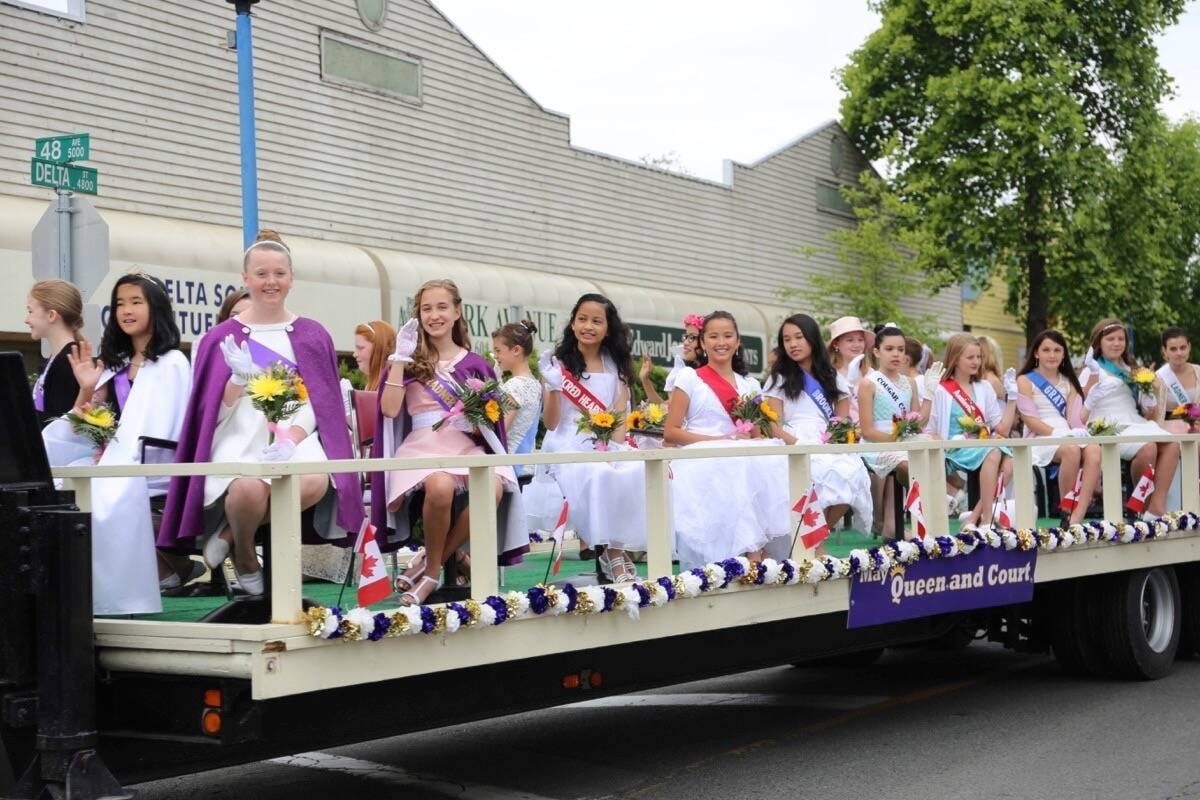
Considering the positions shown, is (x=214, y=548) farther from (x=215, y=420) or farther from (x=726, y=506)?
(x=726, y=506)

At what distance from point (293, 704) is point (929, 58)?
2986 centimetres

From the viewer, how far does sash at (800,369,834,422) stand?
8461mm

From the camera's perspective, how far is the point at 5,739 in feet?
14.5

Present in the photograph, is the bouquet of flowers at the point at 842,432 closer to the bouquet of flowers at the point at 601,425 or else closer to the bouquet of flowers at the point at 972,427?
the bouquet of flowers at the point at 601,425

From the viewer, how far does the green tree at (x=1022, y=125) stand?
99.0 feet

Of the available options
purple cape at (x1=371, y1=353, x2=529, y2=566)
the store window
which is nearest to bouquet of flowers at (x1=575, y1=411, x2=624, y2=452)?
purple cape at (x1=371, y1=353, x2=529, y2=566)

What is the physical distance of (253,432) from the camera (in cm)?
550

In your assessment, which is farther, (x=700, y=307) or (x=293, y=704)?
(x=700, y=307)

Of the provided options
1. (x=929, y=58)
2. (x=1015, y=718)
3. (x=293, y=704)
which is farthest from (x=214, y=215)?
(x=929, y=58)

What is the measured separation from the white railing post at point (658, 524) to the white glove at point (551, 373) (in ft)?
6.22

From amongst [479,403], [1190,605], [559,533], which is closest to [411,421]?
[479,403]

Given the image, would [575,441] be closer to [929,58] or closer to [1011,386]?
[1011,386]

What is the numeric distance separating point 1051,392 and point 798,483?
174 inches

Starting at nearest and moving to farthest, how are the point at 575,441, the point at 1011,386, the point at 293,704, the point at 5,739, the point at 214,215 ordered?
the point at 5,739
the point at 293,704
the point at 575,441
the point at 1011,386
the point at 214,215
